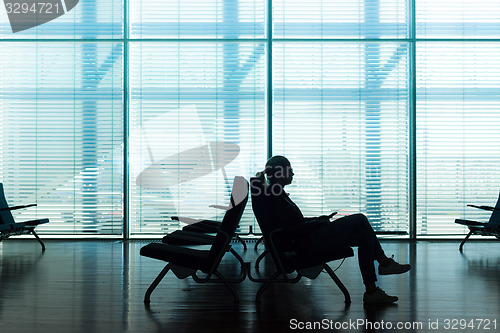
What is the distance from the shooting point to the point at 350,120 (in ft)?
21.6

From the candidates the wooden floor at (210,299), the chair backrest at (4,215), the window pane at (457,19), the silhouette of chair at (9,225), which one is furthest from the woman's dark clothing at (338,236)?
the window pane at (457,19)

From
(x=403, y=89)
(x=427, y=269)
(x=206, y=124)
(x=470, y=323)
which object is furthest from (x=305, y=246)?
(x=403, y=89)

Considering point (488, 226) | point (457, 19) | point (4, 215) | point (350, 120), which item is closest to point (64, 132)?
point (4, 215)

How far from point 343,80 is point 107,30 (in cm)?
324

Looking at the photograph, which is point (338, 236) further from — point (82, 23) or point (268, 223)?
point (82, 23)

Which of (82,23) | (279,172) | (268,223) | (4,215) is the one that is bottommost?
(4,215)

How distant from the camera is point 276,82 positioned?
259 inches

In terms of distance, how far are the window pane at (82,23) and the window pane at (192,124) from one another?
432 millimetres

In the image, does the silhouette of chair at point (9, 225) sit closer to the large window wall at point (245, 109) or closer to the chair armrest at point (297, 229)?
the large window wall at point (245, 109)

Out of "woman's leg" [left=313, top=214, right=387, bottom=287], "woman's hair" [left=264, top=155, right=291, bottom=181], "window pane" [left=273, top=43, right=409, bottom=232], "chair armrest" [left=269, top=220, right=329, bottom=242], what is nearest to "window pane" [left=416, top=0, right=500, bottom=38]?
"window pane" [left=273, top=43, right=409, bottom=232]

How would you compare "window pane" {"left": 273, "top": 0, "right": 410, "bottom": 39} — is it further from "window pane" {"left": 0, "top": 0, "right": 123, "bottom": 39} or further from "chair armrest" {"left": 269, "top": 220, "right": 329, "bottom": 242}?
"chair armrest" {"left": 269, "top": 220, "right": 329, "bottom": 242}

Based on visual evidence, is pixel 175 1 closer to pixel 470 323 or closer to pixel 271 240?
pixel 271 240

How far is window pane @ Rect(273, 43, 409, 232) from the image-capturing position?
657cm

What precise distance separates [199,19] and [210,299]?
4329 mm
